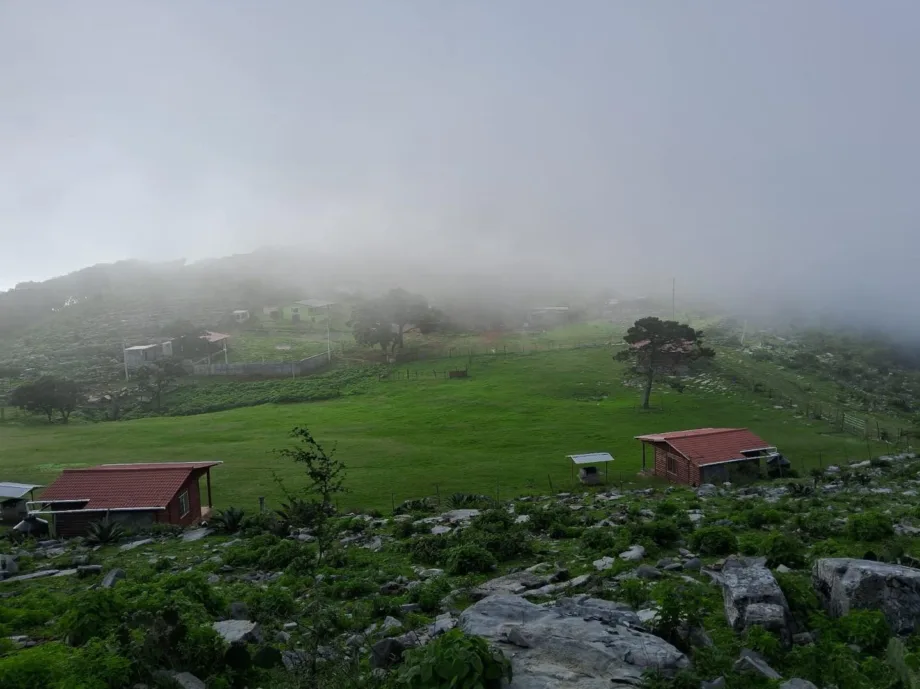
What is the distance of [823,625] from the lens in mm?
9844

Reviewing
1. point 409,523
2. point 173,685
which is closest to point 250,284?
point 409,523

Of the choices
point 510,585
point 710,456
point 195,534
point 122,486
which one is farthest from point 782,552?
point 122,486

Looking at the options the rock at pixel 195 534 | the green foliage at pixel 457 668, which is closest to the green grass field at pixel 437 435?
the rock at pixel 195 534

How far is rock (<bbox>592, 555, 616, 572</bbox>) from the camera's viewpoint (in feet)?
48.9

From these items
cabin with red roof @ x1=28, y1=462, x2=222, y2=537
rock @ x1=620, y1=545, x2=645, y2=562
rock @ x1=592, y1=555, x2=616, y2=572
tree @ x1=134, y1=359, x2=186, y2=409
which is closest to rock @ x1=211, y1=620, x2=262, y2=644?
rock @ x1=592, y1=555, x2=616, y2=572

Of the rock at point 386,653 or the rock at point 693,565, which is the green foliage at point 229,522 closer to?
the rock at point 386,653

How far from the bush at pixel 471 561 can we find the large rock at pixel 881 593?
788 cm

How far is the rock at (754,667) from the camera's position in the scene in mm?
8445

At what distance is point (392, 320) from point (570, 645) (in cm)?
8485

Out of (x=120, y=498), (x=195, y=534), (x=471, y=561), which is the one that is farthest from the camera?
(x=120, y=498)

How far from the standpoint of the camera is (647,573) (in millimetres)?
13656

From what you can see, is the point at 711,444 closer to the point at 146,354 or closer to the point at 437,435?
the point at 437,435

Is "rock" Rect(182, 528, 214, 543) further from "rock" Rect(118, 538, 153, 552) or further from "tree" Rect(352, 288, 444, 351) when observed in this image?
"tree" Rect(352, 288, 444, 351)

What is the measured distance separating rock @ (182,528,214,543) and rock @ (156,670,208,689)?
639 inches
